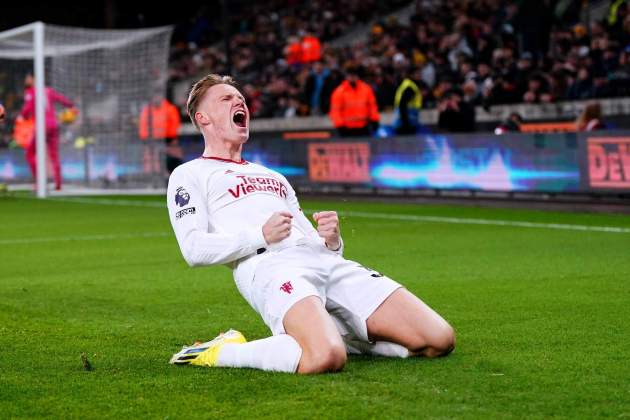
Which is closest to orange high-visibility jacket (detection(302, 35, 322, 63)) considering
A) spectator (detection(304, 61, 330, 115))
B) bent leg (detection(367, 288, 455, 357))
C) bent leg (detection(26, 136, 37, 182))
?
spectator (detection(304, 61, 330, 115))

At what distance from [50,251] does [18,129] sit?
561 inches

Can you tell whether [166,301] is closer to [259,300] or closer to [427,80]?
[259,300]

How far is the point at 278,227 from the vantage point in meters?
6.25

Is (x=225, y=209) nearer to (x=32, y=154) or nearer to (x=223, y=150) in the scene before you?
(x=223, y=150)

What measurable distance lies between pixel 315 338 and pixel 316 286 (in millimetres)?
498

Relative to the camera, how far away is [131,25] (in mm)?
48250

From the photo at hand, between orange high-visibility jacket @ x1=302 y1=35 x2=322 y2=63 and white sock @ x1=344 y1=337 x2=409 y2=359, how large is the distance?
27325mm

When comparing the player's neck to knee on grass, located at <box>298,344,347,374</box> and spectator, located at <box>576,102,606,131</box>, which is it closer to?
knee on grass, located at <box>298,344,347,374</box>

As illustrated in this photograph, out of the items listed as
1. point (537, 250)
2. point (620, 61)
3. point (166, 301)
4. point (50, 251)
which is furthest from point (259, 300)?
point (620, 61)

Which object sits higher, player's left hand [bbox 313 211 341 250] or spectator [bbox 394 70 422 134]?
spectator [bbox 394 70 422 134]

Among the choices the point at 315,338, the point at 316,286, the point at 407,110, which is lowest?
the point at 315,338

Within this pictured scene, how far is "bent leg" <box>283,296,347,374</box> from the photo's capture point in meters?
6.01

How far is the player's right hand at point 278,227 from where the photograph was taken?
6.25m

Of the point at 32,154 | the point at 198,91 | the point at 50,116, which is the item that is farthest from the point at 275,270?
the point at 32,154
